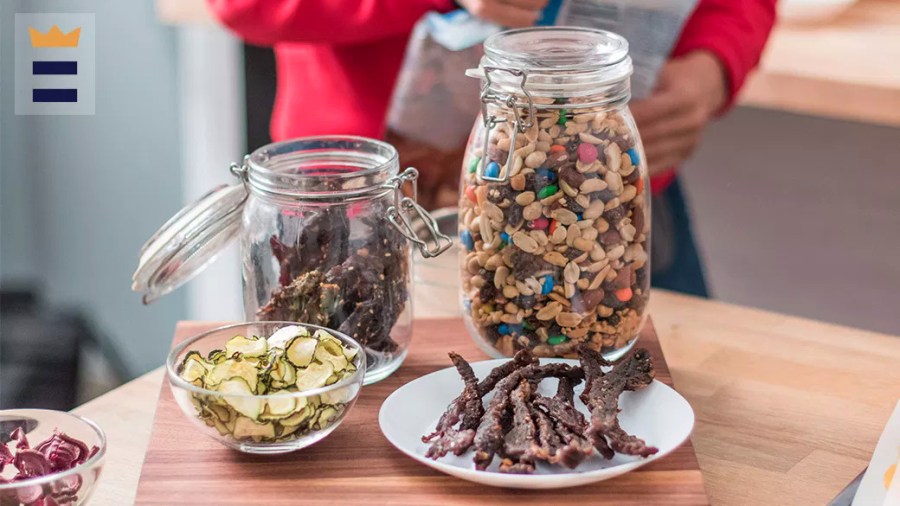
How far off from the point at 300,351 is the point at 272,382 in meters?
0.03

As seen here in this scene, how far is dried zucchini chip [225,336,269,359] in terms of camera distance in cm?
71

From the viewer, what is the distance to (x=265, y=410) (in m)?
0.66

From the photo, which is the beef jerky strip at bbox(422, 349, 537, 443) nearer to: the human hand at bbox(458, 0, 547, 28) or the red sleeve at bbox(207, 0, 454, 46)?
the human hand at bbox(458, 0, 547, 28)

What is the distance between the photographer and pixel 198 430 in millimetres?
744

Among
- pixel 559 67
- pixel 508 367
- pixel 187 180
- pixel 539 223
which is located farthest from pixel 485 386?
pixel 187 180

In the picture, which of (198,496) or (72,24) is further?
(72,24)

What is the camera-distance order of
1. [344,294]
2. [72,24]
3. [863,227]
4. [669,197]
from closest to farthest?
[344,294] → [669,197] → [72,24] → [863,227]

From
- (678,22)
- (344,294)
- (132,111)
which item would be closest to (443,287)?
(344,294)

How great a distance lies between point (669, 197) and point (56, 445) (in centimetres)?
95

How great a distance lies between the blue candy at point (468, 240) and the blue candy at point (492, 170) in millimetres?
58

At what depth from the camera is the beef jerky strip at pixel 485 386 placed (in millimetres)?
719

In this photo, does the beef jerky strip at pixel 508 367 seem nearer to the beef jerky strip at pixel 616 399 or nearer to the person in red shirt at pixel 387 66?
the beef jerky strip at pixel 616 399

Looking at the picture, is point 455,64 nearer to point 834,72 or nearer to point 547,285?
point 547,285

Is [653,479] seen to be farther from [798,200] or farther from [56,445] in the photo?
[798,200]
